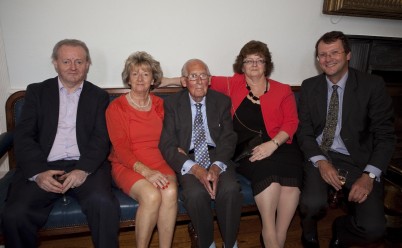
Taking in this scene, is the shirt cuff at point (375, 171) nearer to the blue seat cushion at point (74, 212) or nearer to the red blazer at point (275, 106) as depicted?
the red blazer at point (275, 106)

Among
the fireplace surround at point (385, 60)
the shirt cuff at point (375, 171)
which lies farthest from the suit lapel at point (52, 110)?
the fireplace surround at point (385, 60)

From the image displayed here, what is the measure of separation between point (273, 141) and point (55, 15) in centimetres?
180

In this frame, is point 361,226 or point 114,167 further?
point 114,167

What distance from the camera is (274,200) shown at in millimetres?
1691

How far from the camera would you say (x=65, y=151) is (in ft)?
5.95

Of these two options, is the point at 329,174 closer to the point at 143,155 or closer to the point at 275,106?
the point at 275,106

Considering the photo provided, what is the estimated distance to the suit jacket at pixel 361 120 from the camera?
1836 mm

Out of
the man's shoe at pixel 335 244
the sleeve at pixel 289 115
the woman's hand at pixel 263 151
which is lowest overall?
the man's shoe at pixel 335 244

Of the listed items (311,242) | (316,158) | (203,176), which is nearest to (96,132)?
(203,176)

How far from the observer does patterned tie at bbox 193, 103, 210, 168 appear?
6.10ft

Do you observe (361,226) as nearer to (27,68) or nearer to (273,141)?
(273,141)

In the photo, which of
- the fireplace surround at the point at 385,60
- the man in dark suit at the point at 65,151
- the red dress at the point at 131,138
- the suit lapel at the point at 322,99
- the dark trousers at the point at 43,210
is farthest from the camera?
the fireplace surround at the point at 385,60

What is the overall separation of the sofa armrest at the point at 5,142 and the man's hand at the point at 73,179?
45 centimetres

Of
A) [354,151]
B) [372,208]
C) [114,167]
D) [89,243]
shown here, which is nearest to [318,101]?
[354,151]
